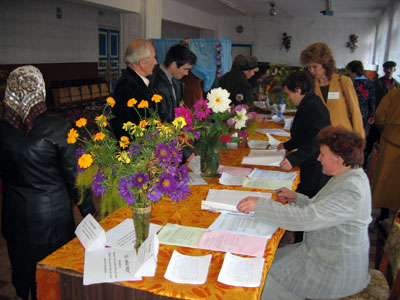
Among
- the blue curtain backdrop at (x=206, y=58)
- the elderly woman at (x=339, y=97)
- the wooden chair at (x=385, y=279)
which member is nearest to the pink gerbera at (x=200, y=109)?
the wooden chair at (x=385, y=279)

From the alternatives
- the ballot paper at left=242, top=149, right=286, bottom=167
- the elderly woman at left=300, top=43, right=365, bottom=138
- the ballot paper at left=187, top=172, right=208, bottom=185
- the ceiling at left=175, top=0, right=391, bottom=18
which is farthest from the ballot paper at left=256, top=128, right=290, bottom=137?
the ceiling at left=175, top=0, right=391, bottom=18

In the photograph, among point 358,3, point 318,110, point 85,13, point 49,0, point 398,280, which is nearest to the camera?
point 398,280

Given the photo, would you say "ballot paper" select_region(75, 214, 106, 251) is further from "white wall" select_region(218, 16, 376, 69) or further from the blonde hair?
"white wall" select_region(218, 16, 376, 69)

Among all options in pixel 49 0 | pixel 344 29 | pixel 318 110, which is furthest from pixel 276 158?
pixel 344 29

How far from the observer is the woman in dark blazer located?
2.60 meters

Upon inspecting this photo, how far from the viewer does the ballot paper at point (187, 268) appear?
132 centimetres

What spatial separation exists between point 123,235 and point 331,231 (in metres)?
0.89

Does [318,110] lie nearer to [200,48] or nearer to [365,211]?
[365,211]

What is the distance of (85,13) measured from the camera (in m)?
8.98

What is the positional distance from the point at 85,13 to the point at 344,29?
856cm

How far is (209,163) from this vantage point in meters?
2.44

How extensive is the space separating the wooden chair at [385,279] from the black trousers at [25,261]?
A: 1.44 m

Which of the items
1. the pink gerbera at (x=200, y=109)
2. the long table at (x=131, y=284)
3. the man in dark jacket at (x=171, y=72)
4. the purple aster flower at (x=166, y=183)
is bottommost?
the long table at (x=131, y=284)

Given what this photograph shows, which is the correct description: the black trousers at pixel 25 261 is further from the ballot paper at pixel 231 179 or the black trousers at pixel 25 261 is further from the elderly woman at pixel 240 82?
the elderly woman at pixel 240 82
